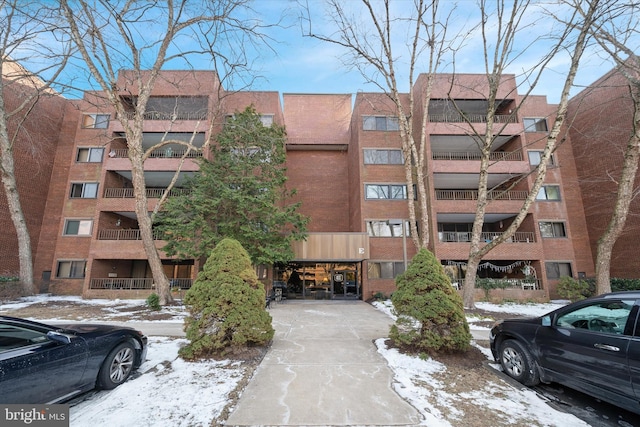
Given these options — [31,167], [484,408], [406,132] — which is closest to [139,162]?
[406,132]

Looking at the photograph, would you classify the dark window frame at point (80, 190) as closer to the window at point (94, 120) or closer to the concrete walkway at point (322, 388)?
the window at point (94, 120)

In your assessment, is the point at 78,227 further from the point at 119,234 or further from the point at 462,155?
the point at 462,155

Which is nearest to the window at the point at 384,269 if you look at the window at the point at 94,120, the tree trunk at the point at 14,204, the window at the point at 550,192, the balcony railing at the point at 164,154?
the window at the point at 550,192

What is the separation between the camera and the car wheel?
402 centimetres

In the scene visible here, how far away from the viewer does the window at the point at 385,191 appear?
19.2 metres

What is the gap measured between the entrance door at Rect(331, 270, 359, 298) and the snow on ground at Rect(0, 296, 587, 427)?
13903 mm

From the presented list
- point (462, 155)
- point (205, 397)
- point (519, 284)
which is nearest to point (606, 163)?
point (462, 155)

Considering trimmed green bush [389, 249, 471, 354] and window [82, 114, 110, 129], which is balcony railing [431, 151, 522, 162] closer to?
trimmed green bush [389, 249, 471, 354]

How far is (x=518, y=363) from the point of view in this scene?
4.66 m

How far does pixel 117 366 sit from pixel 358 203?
16936mm

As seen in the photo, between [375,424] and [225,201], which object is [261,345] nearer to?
[375,424]

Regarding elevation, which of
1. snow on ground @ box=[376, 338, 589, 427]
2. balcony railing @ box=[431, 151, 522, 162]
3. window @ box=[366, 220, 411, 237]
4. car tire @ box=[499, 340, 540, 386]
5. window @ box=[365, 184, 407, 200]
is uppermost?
balcony railing @ box=[431, 151, 522, 162]

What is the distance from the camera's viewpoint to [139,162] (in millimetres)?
11961

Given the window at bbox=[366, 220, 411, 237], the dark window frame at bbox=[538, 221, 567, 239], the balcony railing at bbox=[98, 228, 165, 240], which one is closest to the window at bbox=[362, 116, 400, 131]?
the window at bbox=[366, 220, 411, 237]
